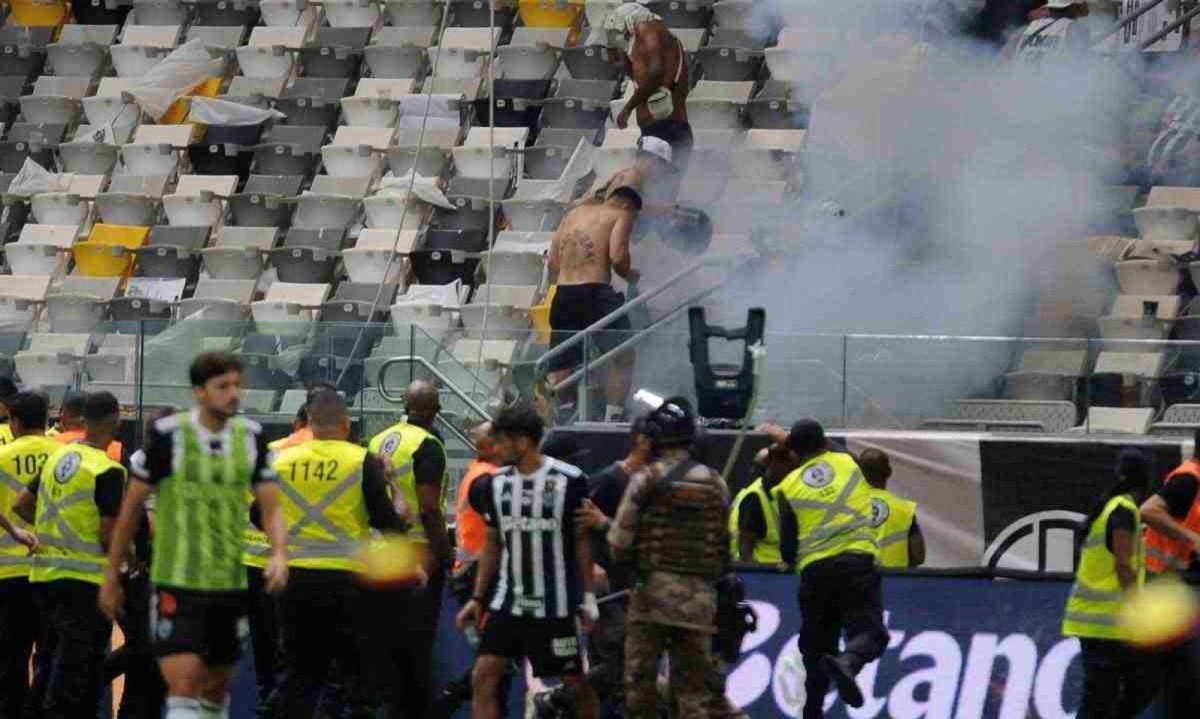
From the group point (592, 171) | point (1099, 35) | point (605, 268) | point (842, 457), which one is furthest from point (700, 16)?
point (842, 457)

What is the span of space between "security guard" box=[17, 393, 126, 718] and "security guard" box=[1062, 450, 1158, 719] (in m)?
4.70

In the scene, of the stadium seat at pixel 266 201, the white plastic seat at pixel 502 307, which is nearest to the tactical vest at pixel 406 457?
the white plastic seat at pixel 502 307

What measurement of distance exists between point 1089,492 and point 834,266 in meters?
3.66

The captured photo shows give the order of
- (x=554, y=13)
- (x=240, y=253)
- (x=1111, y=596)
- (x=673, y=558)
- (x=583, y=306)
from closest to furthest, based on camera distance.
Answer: (x=673, y=558), (x=1111, y=596), (x=583, y=306), (x=240, y=253), (x=554, y=13)

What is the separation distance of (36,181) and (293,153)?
2.40 metres

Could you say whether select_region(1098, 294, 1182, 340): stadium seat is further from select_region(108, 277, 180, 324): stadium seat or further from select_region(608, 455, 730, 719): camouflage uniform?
select_region(108, 277, 180, 324): stadium seat

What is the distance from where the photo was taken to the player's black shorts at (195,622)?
10195 mm

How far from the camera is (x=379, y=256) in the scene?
65.9 feet

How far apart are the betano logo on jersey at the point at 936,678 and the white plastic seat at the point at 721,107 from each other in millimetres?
6916

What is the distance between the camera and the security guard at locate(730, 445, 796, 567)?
529 inches

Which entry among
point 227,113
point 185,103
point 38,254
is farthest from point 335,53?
point 38,254

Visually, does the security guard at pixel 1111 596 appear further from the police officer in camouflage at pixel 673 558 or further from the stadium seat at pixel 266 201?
the stadium seat at pixel 266 201

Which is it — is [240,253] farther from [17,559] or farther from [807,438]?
[807,438]

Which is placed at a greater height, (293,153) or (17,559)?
(293,153)
